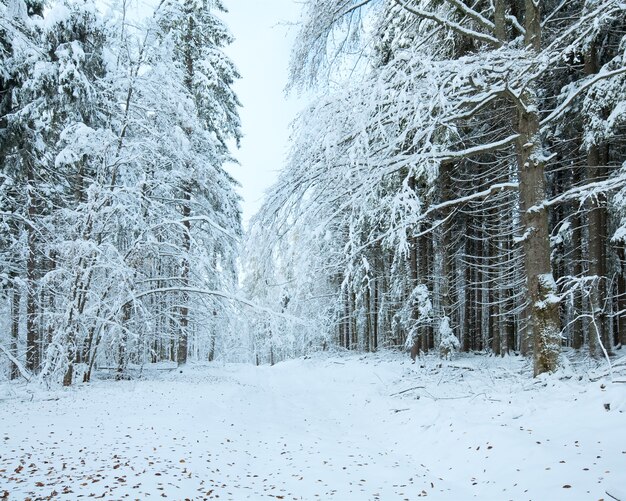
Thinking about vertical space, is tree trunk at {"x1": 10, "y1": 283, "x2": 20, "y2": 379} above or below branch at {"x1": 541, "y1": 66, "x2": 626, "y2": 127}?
below

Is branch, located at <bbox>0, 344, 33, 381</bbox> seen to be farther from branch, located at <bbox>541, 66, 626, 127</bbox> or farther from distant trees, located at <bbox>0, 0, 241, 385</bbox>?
branch, located at <bbox>541, 66, 626, 127</bbox>

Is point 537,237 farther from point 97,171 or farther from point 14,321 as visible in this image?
point 14,321

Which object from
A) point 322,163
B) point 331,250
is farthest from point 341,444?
point 322,163

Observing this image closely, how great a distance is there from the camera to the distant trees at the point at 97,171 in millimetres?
10297

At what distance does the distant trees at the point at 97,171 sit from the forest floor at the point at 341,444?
2.47 metres

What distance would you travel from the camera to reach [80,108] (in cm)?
1133

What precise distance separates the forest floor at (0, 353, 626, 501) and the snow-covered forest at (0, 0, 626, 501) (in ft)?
0.14

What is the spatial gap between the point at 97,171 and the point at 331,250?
30.3 ft

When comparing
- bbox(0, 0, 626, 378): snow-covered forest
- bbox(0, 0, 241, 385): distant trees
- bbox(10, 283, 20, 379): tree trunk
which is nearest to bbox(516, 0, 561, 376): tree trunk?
bbox(0, 0, 626, 378): snow-covered forest

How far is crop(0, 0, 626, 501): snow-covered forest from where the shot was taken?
16.0 ft

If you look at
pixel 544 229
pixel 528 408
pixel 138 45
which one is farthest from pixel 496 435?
pixel 138 45

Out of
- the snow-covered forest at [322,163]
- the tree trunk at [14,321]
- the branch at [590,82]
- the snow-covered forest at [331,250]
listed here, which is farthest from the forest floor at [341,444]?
the tree trunk at [14,321]

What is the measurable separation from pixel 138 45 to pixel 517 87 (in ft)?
37.3

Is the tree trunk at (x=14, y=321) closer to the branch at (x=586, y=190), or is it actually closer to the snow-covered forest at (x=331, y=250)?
the snow-covered forest at (x=331, y=250)
